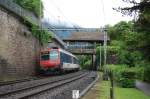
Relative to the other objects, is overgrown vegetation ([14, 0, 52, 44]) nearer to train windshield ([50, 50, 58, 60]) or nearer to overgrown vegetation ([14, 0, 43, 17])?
overgrown vegetation ([14, 0, 43, 17])

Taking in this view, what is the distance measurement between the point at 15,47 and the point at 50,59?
8637mm

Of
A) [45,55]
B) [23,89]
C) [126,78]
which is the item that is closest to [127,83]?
[126,78]

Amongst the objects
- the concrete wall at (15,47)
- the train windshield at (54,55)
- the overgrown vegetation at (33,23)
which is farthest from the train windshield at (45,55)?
the overgrown vegetation at (33,23)

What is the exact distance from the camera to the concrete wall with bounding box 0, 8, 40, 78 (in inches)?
1432

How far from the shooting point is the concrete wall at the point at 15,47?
Answer: 36375 mm

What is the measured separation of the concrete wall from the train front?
122 centimetres

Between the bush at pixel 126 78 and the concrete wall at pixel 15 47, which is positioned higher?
the concrete wall at pixel 15 47

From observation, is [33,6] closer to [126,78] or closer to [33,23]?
[33,23]

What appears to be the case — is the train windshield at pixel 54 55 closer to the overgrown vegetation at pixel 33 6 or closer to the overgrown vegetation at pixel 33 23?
the overgrown vegetation at pixel 33 23

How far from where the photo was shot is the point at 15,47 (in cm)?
3981

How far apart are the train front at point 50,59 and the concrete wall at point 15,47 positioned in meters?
1.22

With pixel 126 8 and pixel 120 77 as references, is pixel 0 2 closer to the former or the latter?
pixel 120 77

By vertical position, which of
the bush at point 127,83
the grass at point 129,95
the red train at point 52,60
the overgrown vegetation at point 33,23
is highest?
the overgrown vegetation at point 33,23

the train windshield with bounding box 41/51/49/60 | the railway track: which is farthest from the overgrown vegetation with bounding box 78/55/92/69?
the railway track
